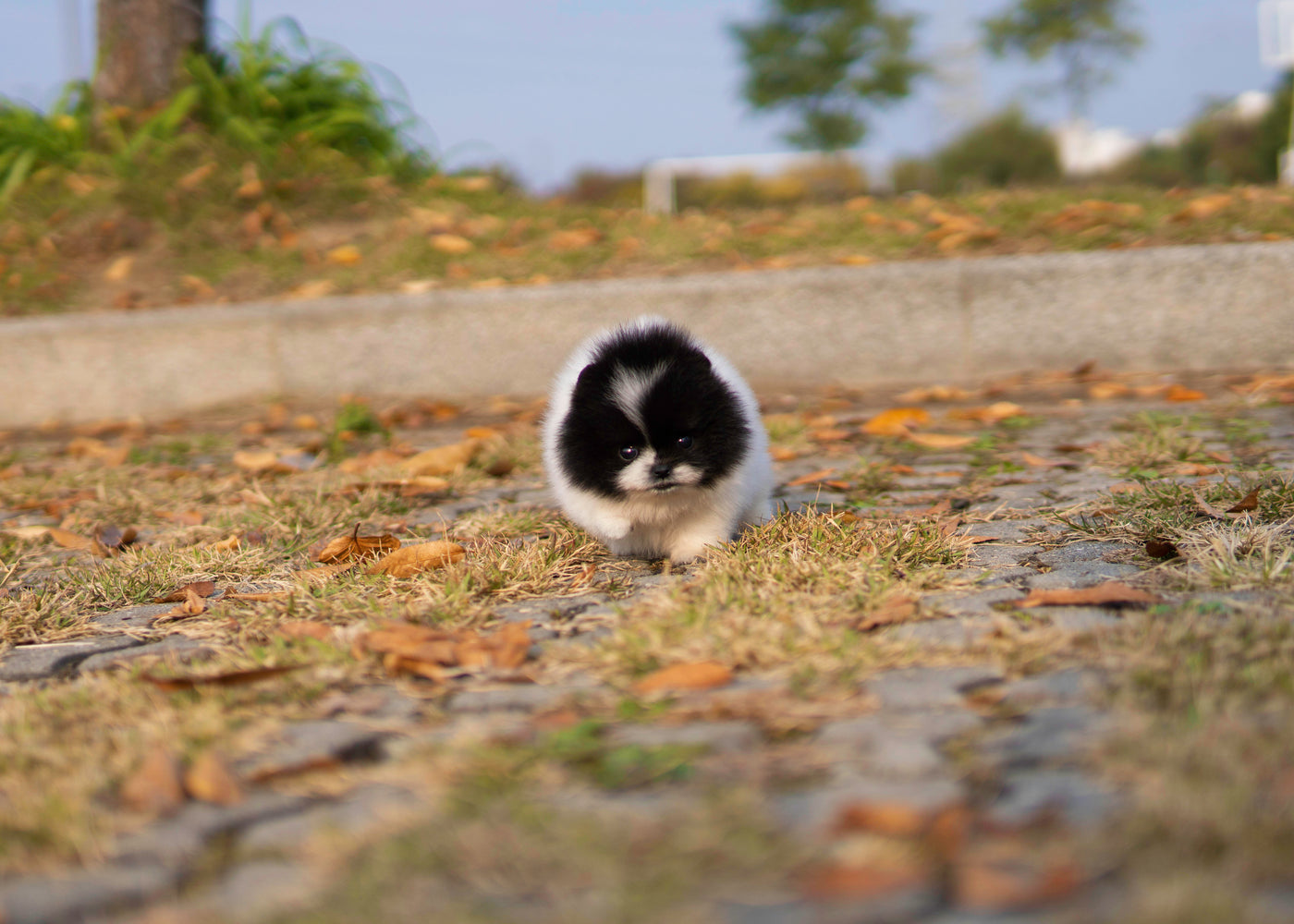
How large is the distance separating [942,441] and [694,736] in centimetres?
325

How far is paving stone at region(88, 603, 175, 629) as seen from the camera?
2.79 meters

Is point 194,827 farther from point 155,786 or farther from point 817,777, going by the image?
point 817,777

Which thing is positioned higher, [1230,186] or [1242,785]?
[1230,186]

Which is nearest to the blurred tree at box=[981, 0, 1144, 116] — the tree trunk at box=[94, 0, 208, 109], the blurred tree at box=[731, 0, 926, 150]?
the blurred tree at box=[731, 0, 926, 150]

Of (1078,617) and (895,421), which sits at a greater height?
(895,421)

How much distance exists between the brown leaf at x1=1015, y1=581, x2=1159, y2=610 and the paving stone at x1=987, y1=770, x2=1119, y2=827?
862mm

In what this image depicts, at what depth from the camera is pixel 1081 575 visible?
267cm

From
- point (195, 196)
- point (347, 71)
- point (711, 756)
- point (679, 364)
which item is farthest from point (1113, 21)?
point (711, 756)

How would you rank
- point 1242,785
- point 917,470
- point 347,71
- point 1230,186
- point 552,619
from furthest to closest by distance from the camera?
point 347,71 < point 1230,186 < point 917,470 < point 552,619 < point 1242,785

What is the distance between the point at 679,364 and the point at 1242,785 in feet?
6.67

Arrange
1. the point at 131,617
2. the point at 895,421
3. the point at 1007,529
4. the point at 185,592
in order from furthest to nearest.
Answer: the point at 895,421 → the point at 1007,529 → the point at 185,592 → the point at 131,617

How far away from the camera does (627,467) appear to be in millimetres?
3111

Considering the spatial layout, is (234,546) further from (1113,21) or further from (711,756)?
(1113,21)

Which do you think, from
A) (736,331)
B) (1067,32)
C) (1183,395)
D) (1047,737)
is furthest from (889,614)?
(1067,32)
